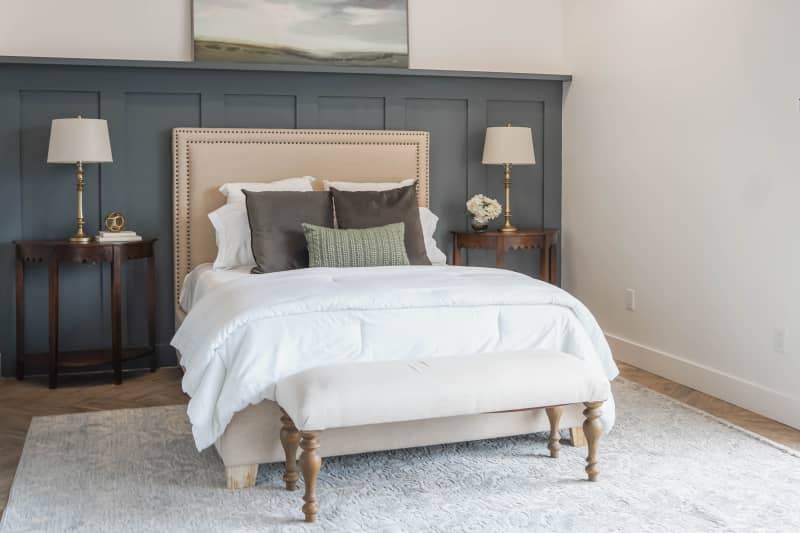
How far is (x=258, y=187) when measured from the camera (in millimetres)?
5031

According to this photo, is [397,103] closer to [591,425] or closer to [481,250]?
[481,250]

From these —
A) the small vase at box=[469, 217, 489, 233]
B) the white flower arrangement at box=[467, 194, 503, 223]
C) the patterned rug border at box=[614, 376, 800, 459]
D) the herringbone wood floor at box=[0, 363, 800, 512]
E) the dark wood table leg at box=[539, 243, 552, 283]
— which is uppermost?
the white flower arrangement at box=[467, 194, 503, 223]

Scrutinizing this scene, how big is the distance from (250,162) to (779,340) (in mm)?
3239

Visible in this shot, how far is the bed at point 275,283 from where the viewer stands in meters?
3.08

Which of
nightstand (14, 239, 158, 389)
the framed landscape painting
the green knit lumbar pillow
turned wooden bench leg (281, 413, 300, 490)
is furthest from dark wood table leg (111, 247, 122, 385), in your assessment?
turned wooden bench leg (281, 413, 300, 490)

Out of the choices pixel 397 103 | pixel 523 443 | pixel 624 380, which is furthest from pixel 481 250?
pixel 523 443

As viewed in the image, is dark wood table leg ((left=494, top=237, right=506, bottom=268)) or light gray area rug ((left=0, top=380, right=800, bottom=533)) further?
dark wood table leg ((left=494, top=237, right=506, bottom=268))

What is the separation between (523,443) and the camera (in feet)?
11.8

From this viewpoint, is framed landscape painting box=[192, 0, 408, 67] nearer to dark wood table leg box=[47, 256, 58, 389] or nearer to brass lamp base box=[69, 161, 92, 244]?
brass lamp base box=[69, 161, 92, 244]

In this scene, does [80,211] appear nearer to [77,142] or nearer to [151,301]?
[77,142]

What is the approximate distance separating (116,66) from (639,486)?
3.89 meters

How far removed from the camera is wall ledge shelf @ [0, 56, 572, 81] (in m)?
4.92

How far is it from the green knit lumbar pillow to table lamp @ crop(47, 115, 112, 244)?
4.46 ft

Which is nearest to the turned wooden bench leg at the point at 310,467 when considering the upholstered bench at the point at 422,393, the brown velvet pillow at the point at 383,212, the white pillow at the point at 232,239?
the upholstered bench at the point at 422,393
